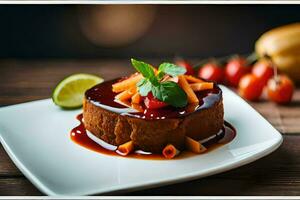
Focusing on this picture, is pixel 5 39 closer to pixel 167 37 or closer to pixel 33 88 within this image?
pixel 33 88

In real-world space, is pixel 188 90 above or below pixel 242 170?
above

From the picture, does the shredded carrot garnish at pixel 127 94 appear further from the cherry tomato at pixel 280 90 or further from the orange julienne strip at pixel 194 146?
the cherry tomato at pixel 280 90

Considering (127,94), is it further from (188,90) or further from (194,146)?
(194,146)

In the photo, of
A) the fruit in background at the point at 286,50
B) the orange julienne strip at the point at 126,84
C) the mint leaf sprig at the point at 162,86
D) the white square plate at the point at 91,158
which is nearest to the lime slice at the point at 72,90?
the white square plate at the point at 91,158

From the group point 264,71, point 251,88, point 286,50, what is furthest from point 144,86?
point 286,50

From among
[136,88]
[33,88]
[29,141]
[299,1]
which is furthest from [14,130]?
[299,1]

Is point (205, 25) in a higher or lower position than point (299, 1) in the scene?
lower

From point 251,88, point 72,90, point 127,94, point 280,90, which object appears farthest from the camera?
point 251,88
